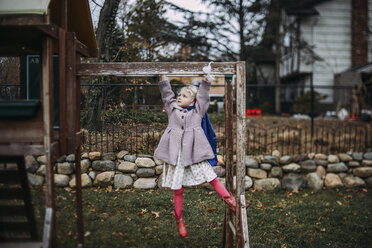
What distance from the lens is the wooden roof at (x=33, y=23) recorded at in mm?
2301

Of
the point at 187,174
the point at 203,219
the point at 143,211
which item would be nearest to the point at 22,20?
the point at 187,174

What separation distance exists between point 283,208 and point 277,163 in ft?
4.79

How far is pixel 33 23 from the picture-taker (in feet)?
7.51

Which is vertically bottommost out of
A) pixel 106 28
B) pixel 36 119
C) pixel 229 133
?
pixel 229 133

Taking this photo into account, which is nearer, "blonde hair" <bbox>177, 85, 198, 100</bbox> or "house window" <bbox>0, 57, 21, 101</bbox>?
→ "blonde hair" <bbox>177, 85, 198, 100</bbox>

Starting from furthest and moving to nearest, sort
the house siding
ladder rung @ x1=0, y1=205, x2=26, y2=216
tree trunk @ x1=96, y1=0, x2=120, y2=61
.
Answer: the house siding < tree trunk @ x1=96, y1=0, x2=120, y2=61 < ladder rung @ x1=0, y1=205, x2=26, y2=216

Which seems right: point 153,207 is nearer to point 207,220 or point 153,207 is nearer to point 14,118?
point 207,220

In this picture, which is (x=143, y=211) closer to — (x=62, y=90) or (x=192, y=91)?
(x=192, y=91)

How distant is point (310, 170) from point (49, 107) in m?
5.80

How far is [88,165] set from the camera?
4.21m

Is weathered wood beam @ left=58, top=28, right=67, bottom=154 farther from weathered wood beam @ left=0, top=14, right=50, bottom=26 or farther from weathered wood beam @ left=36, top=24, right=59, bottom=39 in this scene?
weathered wood beam @ left=0, top=14, right=50, bottom=26

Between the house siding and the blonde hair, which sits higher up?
the house siding

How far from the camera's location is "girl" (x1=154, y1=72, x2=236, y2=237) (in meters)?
3.04

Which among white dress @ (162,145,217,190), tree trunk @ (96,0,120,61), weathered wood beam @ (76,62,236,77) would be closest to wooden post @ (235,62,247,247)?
weathered wood beam @ (76,62,236,77)
